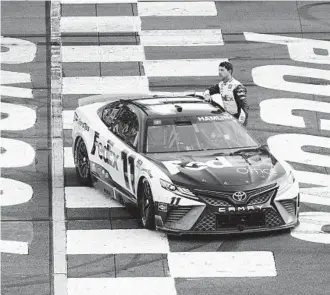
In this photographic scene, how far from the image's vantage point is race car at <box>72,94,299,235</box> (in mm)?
16359

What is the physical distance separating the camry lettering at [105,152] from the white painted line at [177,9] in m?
8.76

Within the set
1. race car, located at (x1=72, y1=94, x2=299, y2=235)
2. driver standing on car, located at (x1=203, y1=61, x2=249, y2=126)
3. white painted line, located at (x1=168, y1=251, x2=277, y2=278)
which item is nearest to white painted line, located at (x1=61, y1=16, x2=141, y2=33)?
race car, located at (x1=72, y1=94, x2=299, y2=235)

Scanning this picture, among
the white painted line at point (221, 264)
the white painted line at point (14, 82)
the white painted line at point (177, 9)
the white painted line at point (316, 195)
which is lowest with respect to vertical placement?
the white painted line at point (14, 82)

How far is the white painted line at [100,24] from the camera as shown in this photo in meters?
26.2

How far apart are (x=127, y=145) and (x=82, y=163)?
60.6 inches

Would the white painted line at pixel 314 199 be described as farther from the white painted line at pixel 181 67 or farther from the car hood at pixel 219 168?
the white painted line at pixel 181 67

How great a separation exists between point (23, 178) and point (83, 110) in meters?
1.27

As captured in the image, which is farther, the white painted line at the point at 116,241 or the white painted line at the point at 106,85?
the white painted line at the point at 106,85

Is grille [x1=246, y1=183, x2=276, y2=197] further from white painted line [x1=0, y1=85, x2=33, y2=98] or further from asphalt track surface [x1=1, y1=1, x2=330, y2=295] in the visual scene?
white painted line [x1=0, y1=85, x2=33, y2=98]

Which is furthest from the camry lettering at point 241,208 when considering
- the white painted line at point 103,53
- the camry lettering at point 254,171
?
the white painted line at point 103,53

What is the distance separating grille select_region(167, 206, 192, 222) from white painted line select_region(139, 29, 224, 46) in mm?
9412

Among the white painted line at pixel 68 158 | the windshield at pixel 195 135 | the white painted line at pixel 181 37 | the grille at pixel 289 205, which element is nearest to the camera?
the grille at pixel 289 205

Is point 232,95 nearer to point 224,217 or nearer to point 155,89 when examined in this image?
point 224,217

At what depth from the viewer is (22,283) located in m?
14.8
